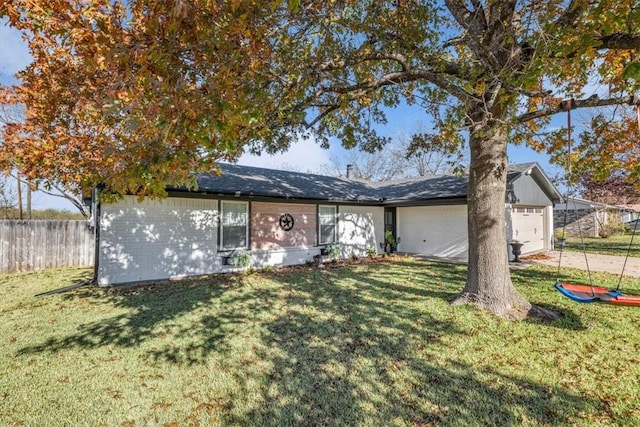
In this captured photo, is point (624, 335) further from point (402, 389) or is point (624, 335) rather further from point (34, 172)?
point (34, 172)

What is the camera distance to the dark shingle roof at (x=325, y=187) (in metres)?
10.6

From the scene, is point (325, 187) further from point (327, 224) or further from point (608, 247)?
point (608, 247)

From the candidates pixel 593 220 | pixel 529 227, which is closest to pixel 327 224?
pixel 529 227

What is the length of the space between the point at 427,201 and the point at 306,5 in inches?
416

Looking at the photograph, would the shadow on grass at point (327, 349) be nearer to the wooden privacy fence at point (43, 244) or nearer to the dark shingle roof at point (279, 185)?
the dark shingle roof at point (279, 185)

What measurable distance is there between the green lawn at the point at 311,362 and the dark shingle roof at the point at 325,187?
442 cm

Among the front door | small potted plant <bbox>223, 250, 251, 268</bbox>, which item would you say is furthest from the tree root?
the front door

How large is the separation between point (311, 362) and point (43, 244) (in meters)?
11.8

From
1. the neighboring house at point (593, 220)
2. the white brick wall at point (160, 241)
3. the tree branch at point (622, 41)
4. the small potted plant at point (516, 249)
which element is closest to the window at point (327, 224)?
the white brick wall at point (160, 241)

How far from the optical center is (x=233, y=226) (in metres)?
10.6

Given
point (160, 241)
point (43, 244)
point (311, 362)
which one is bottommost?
point (311, 362)

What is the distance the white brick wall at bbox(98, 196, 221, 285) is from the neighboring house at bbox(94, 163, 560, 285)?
3 cm

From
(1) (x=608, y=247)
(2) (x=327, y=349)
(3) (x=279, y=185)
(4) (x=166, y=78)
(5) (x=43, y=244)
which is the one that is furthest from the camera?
(1) (x=608, y=247)

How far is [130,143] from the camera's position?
3.43 meters
